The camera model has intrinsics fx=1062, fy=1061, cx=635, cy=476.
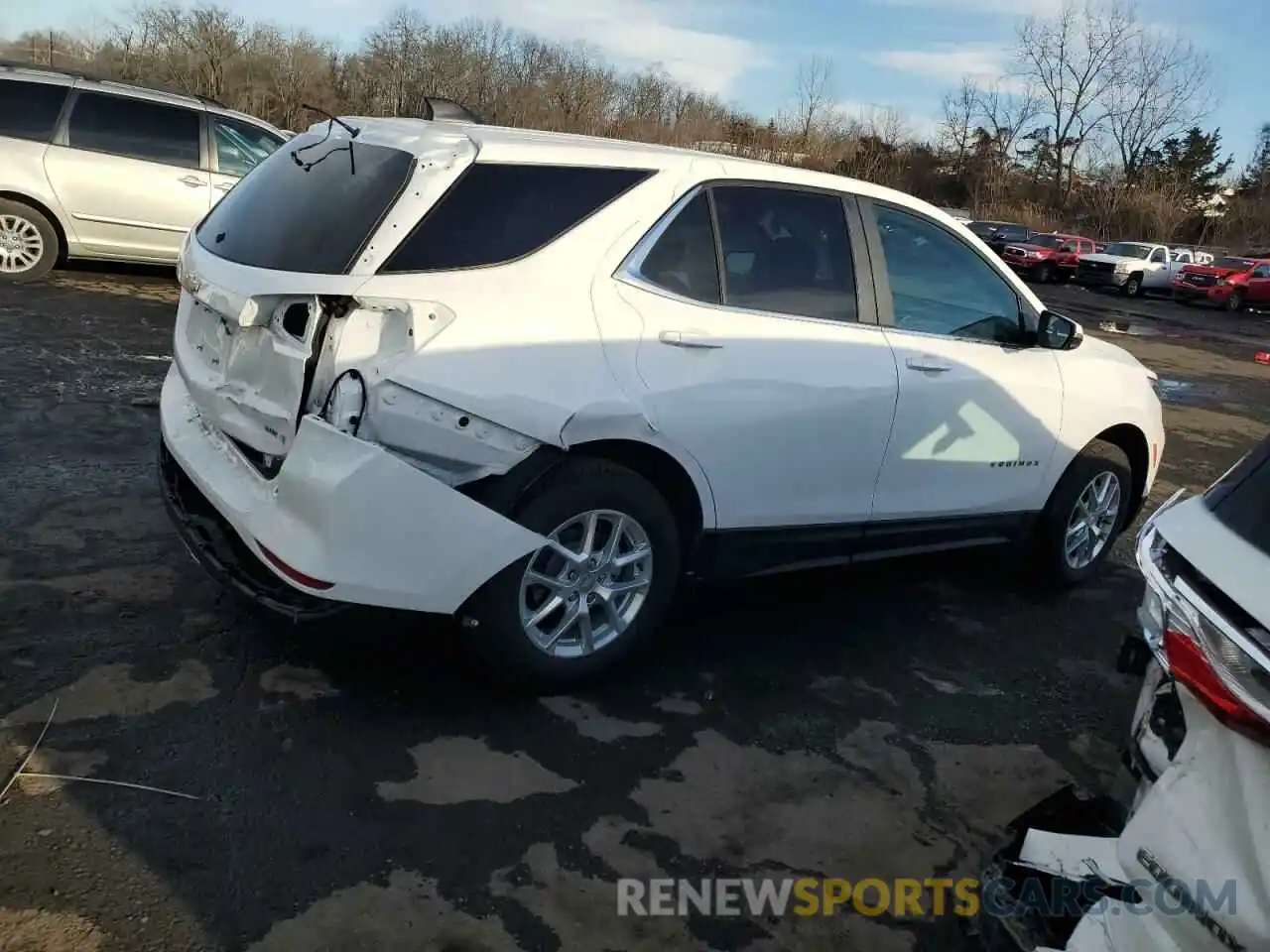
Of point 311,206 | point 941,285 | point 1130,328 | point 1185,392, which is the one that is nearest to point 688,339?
point 311,206

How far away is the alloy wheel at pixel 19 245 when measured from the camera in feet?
30.2

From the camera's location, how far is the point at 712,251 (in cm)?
367

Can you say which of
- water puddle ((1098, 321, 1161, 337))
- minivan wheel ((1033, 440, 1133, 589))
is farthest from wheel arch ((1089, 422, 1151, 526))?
Result: water puddle ((1098, 321, 1161, 337))

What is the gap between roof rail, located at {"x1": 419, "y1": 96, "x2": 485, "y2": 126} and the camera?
3.91 m

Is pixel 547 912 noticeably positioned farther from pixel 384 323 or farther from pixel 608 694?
pixel 384 323

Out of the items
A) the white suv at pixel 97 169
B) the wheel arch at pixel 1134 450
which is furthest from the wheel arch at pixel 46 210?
the wheel arch at pixel 1134 450

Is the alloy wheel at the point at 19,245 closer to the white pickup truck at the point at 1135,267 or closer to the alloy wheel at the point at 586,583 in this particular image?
the alloy wheel at the point at 586,583

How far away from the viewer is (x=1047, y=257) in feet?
107

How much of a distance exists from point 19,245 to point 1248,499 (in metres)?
10.0

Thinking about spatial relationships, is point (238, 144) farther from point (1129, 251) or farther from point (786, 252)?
point (1129, 251)

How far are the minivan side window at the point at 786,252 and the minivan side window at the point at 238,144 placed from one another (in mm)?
7568

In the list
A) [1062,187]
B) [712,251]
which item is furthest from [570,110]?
[712,251]

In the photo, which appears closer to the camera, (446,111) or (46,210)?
(446,111)

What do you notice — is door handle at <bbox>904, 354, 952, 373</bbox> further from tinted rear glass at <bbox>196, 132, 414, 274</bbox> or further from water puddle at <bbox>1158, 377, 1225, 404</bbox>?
water puddle at <bbox>1158, 377, 1225, 404</bbox>
